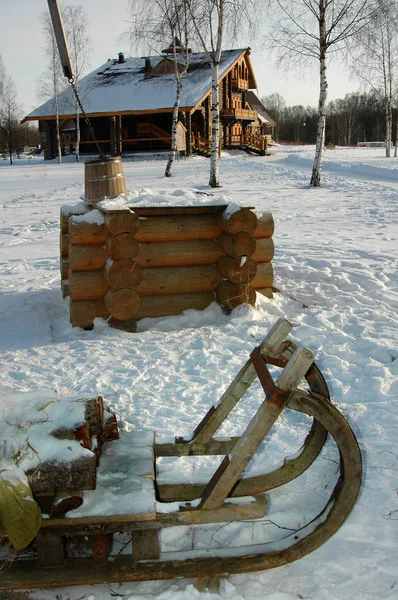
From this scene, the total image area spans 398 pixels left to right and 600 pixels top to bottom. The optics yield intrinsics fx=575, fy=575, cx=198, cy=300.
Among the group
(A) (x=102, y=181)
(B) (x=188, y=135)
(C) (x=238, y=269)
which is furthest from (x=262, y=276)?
(B) (x=188, y=135)

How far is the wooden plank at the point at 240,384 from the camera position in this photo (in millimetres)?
2746

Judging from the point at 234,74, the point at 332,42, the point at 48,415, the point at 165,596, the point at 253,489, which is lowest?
the point at 165,596

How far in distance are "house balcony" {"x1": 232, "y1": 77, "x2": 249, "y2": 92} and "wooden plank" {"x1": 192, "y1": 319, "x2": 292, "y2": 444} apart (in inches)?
1462

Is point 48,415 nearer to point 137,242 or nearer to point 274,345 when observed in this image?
point 274,345

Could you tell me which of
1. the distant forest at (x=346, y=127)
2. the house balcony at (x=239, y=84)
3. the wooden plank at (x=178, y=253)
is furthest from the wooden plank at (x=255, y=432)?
the distant forest at (x=346, y=127)

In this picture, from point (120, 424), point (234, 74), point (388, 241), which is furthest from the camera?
point (234, 74)

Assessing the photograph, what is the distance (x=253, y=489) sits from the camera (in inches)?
109

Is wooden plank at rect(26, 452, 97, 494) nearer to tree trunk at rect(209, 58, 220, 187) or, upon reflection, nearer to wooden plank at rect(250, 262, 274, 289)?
wooden plank at rect(250, 262, 274, 289)

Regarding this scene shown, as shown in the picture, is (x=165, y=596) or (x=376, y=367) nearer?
(x=165, y=596)

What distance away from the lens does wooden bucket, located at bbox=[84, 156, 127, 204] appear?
618cm

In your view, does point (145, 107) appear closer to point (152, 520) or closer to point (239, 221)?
point (239, 221)

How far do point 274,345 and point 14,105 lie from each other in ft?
182

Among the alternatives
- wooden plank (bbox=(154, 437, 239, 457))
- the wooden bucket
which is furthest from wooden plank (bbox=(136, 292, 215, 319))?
wooden plank (bbox=(154, 437, 239, 457))

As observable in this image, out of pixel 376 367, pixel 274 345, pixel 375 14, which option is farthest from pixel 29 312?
pixel 375 14
